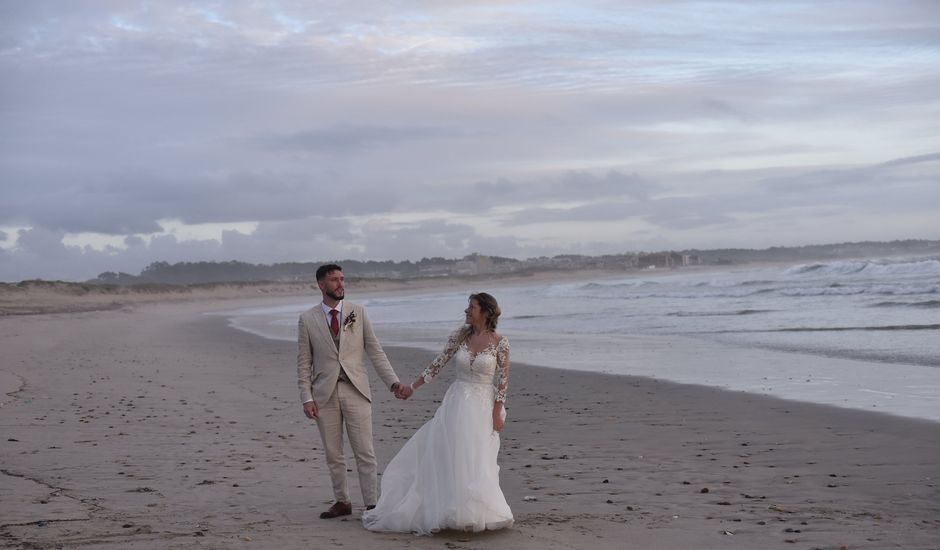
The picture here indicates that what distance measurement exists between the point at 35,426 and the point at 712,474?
276 inches

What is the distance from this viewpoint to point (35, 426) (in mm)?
10094

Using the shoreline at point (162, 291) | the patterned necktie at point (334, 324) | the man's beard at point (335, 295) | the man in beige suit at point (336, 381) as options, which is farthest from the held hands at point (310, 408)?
the shoreline at point (162, 291)

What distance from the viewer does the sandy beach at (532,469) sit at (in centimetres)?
592

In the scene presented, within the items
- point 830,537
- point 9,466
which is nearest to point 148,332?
point 9,466

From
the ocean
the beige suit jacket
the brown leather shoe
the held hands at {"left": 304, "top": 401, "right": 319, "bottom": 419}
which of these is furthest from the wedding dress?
the ocean

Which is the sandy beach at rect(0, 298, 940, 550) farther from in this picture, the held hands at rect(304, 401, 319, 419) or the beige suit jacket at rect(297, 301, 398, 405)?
the beige suit jacket at rect(297, 301, 398, 405)

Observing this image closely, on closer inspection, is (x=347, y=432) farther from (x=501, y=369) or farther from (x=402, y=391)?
(x=501, y=369)

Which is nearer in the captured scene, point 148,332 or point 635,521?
point 635,521

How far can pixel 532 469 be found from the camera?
27.1 ft

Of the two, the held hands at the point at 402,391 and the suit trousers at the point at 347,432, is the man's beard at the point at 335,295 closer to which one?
the suit trousers at the point at 347,432

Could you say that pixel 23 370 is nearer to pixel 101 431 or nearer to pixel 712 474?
pixel 101 431

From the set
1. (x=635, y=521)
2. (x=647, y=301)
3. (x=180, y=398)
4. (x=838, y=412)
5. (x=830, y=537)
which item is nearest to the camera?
(x=830, y=537)

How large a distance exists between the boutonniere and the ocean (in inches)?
269

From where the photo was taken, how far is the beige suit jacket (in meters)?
6.55
